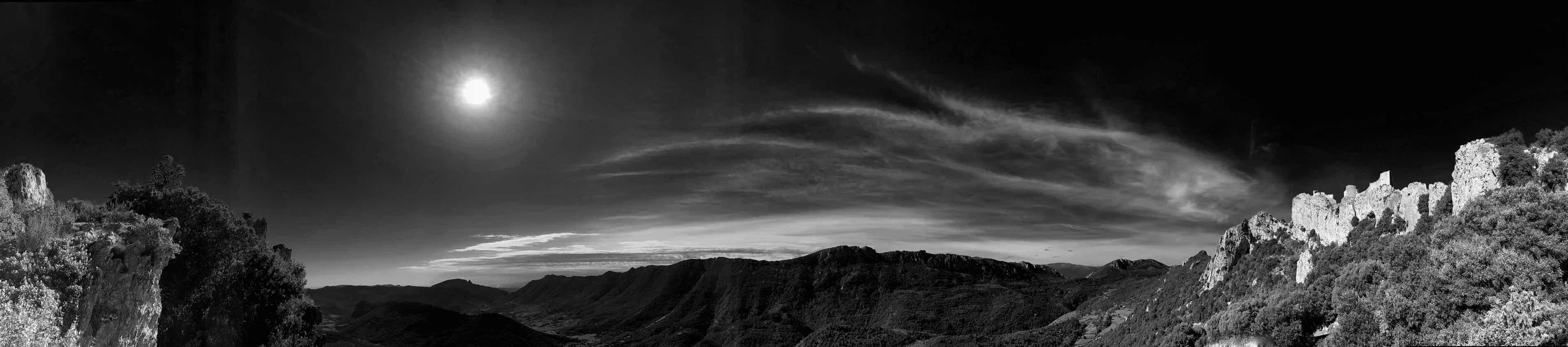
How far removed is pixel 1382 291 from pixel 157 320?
70528mm

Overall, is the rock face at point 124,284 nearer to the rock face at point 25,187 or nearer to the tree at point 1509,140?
the rock face at point 25,187

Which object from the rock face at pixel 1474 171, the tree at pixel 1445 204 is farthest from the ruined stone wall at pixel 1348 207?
the rock face at pixel 1474 171

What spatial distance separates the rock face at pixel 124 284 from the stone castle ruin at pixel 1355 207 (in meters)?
76.6

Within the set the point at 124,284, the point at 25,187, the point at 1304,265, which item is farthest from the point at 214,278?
the point at 1304,265

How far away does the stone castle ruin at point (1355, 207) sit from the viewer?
117 ft

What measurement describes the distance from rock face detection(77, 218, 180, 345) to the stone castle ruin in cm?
7661

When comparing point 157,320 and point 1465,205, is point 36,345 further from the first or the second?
point 1465,205

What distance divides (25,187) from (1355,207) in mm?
101311

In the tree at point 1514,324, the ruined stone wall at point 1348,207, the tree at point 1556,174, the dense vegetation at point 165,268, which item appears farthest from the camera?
the ruined stone wall at point 1348,207

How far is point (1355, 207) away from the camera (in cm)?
5688

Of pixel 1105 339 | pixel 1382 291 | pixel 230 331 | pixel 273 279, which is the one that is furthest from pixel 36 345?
pixel 1105 339

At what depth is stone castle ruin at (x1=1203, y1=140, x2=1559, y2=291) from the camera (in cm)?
3569

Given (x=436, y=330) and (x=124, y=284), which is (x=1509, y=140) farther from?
(x=436, y=330)

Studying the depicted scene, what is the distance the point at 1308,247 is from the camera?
2486 inches
